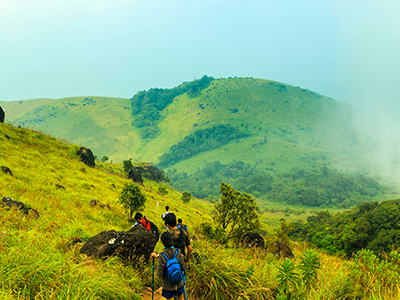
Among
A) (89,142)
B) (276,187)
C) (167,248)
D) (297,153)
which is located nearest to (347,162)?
(297,153)

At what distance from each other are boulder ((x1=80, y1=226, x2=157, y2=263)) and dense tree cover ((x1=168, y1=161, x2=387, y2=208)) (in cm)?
13804

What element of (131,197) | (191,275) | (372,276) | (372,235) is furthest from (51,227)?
(372,235)

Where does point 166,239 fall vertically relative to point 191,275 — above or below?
above

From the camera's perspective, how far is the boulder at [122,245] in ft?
19.8

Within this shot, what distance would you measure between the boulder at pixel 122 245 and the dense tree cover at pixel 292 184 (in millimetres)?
138037

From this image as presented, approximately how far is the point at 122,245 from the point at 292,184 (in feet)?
559

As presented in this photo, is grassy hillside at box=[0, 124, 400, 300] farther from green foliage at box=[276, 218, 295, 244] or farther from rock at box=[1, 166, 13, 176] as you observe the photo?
green foliage at box=[276, 218, 295, 244]

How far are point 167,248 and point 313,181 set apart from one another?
7189 inches

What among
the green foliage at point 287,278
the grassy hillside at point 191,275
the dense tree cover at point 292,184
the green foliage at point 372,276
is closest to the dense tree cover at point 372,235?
the green foliage at point 372,276

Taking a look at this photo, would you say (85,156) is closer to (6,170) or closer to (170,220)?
(6,170)

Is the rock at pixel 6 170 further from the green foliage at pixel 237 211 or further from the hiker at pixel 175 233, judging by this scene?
the hiker at pixel 175 233

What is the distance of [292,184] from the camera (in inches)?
6324

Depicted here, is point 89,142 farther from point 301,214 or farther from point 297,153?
point 297,153

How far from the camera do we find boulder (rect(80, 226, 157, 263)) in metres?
6.02
